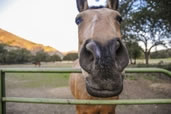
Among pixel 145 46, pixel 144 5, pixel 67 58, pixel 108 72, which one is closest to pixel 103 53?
pixel 108 72

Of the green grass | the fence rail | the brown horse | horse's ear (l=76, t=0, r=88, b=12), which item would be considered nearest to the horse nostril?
the brown horse

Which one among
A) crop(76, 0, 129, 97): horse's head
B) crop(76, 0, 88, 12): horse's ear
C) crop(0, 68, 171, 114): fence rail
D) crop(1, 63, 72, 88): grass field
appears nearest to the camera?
crop(76, 0, 129, 97): horse's head

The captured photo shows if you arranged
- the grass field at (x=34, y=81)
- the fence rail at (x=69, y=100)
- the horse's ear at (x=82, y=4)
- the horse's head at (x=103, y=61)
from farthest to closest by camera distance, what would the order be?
the grass field at (x=34, y=81)
the horse's ear at (x=82, y=4)
the fence rail at (x=69, y=100)
the horse's head at (x=103, y=61)

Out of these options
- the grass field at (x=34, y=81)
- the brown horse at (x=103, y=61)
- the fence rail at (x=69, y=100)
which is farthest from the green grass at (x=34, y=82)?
the brown horse at (x=103, y=61)

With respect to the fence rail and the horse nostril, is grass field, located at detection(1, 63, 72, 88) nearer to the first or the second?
the fence rail

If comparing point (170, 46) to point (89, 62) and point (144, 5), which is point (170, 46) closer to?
point (144, 5)

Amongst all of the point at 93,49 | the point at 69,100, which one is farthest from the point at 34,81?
the point at 93,49

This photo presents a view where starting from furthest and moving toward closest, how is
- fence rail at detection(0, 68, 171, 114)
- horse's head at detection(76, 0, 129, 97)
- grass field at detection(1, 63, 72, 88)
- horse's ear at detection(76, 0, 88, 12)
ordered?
1. grass field at detection(1, 63, 72, 88)
2. horse's ear at detection(76, 0, 88, 12)
3. fence rail at detection(0, 68, 171, 114)
4. horse's head at detection(76, 0, 129, 97)

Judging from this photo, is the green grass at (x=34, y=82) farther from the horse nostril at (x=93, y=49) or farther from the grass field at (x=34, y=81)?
the horse nostril at (x=93, y=49)

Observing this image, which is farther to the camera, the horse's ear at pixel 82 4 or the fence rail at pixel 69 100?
the horse's ear at pixel 82 4

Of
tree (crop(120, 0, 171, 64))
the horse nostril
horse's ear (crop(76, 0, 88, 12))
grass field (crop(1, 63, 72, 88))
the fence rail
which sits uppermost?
tree (crop(120, 0, 171, 64))

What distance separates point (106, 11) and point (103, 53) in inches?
Answer: 26.4

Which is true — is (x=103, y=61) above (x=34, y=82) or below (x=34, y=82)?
above

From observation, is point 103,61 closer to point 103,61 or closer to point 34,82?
point 103,61
